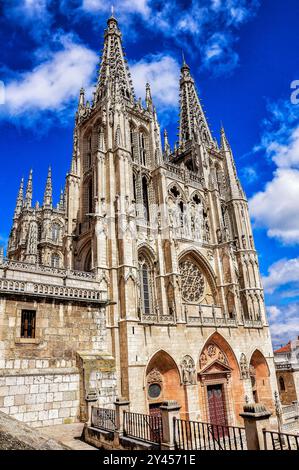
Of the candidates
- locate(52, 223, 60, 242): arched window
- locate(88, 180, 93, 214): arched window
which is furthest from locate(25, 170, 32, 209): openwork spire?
locate(88, 180, 93, 214): arched window

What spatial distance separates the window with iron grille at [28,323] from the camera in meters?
12.8

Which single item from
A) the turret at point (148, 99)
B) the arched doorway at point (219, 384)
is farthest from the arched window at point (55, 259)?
the turret at point (148, 99)

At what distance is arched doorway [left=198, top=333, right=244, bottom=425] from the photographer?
842 inches

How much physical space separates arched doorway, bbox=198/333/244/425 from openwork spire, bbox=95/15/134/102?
20197 mm

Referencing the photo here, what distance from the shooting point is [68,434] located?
10555mm

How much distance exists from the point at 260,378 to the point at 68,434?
773 inches

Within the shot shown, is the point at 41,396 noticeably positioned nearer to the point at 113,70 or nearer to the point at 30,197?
the point at 30,197

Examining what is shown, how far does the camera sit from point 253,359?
26.4 metres

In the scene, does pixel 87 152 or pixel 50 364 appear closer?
pixel 50 364

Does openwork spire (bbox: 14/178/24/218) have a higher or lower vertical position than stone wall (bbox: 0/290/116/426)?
higher

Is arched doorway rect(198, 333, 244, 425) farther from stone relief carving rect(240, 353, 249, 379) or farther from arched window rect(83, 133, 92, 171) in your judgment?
arched window rect(83, 133, 92, 171)

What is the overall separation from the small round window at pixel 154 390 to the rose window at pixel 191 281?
6.92m

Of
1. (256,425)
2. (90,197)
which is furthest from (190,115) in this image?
(256,425)

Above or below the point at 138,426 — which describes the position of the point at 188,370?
above
